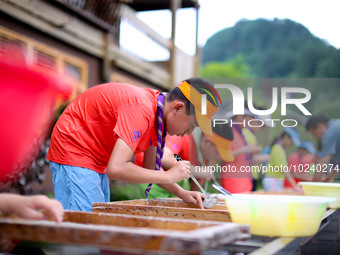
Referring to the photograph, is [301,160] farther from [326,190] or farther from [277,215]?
[277,215]

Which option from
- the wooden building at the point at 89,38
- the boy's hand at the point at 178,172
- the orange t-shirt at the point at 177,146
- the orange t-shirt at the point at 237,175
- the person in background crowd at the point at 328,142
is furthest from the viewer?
the wooden building at the point at 89,38

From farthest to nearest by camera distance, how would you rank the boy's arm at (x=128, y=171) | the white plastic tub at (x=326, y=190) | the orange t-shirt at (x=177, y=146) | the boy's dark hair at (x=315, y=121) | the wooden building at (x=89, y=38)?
the wooden building at (x=89, y=38) → the boy's dark hair at (x=315, y=121) → the orange t-shirt at (x=177, y=146) → the white plastic tub at (x=326, y=190) → the boy's arm at (x=128, y=171)

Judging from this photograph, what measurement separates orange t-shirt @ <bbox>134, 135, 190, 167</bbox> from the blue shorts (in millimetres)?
906

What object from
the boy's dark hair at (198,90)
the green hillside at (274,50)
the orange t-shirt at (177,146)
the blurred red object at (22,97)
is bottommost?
the orange t-shirt at (177,146)

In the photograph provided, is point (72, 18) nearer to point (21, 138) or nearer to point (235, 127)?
point (235, 127)

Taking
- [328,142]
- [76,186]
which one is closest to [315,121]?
[328,142]

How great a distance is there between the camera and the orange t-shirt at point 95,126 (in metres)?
1.99

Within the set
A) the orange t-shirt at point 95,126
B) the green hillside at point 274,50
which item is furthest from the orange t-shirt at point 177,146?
the green hillside at point 274,50

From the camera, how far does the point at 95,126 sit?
2.05 m

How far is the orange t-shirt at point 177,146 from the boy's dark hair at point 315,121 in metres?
2.43

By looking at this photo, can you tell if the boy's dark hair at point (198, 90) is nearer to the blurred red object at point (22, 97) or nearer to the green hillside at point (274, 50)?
the blurred red object at point (22, 97)

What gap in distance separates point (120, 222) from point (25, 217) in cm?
28

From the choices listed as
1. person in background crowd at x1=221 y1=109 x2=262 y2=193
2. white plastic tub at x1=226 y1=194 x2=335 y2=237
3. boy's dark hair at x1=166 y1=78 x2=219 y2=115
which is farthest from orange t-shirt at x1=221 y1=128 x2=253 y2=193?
white plastic tub at x1=226 y1=194 x2=335 y2=237

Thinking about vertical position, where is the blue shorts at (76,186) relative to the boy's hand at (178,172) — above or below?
below
